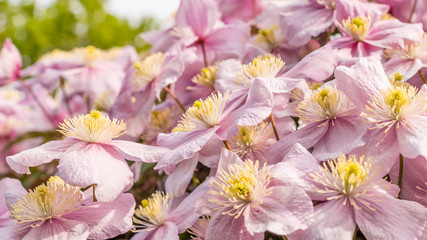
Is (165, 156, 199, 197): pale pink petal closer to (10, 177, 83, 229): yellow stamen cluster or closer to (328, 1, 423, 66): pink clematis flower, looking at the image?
(10, 177, 83, 229): yellow stamen cluster

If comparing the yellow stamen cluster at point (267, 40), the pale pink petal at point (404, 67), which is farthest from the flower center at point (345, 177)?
the yellow stamen cluster at point (267, 40)

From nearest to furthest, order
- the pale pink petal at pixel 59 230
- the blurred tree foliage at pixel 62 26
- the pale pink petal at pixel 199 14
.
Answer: the pale pink petal at pixel 59 230 < the pale pink petal at pixel 199 14 < the blurred tree foliage at pixel 62 26

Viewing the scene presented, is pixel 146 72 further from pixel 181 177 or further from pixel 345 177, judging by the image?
pixel 345 177

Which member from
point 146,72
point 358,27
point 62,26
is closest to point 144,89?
point 146,72

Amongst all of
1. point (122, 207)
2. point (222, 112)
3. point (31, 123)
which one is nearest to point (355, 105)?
point (222, 112)

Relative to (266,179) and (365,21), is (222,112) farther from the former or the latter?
(365,21)

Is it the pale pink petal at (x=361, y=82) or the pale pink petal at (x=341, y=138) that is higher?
the pale pink petal at (x=361, y=82)

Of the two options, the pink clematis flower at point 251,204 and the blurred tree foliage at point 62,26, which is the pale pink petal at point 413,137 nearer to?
the pink clematis flower at point 251,204
